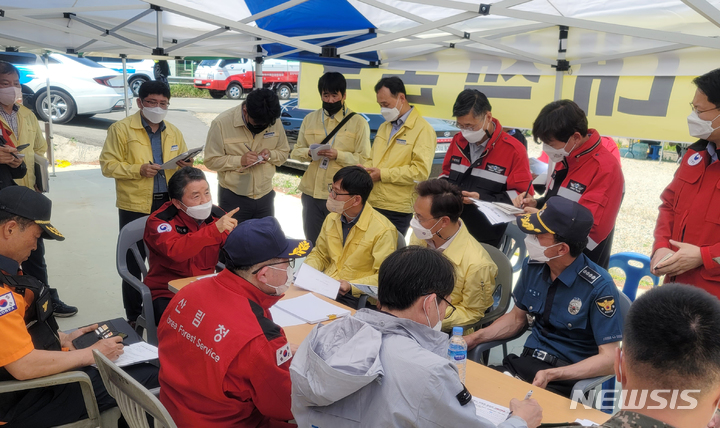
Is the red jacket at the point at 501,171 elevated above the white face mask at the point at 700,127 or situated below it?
below

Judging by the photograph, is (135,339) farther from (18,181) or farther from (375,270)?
(18,181)

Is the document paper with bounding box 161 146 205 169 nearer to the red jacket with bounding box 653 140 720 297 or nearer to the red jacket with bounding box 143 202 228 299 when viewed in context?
the red jacket with bounding box 143 202 228 299

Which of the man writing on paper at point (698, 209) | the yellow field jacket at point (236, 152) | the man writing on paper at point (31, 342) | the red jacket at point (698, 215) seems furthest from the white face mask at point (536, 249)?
the yellow field jacket at point (236, 152)

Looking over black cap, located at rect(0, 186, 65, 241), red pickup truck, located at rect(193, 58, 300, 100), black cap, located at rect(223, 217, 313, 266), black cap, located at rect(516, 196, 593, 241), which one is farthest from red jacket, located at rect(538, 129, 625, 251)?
red pickup truck, located at rect(193, 58, 300, 100)

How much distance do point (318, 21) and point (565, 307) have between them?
370 centimetres

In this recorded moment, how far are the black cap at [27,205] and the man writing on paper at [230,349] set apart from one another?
0.77 metres

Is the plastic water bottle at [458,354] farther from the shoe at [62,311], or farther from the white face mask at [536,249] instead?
the shoe at [62,311]

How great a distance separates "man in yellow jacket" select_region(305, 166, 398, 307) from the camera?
3.52 m

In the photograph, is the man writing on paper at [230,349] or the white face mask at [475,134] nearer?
the man writing on paper at [230,349]

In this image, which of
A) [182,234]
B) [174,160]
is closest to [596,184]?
[182,234]

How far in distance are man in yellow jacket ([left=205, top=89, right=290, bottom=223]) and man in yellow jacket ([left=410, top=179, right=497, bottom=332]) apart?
1921 mm

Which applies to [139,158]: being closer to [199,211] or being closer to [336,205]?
[199,211]

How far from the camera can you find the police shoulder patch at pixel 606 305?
2418 mm

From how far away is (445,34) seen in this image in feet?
16.1
